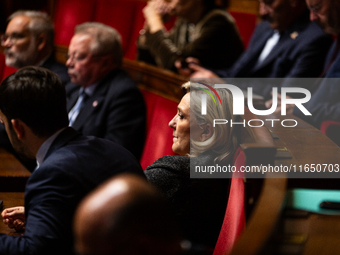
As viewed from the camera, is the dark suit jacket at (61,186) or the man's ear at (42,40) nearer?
the dark suit jacket at (61,186)

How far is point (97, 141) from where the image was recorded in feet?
3.59

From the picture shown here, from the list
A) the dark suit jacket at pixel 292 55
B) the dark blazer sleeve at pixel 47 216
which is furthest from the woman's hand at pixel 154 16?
the dark blazer sleeve at pixel 47 216

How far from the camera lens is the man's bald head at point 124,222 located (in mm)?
450

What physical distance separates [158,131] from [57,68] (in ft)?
3.17

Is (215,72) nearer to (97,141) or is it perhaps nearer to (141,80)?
(141,80)

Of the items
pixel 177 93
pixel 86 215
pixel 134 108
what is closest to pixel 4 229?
pixel 86 215

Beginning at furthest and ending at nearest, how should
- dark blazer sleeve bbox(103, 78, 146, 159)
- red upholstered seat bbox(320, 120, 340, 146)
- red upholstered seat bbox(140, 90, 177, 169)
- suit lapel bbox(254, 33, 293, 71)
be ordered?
suit lapel bbox(254, 33, 293, 71) → dark blazer sleeve bbox(103, 78, 146, 159) → red upholstered seat bbox(140, 90, 177, 169) → red upholstered seat bbox(320, 120, 340, 146)

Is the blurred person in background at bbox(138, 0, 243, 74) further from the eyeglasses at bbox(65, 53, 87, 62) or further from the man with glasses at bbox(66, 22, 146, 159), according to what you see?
the eyeglasses at bbox(65, 53, 87, 62)

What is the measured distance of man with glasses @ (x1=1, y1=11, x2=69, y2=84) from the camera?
8.17 ft

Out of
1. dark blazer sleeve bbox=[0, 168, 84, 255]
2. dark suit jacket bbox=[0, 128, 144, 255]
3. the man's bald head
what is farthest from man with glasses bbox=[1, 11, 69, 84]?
the man's bald head

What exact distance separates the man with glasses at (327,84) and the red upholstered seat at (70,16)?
2719mm

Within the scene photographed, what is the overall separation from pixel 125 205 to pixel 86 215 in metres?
0.05

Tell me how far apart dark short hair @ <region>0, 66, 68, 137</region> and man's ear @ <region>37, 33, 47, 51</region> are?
1.53 m

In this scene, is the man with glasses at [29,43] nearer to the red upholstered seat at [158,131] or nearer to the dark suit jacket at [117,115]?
the dark suit jacket at [117,115]
